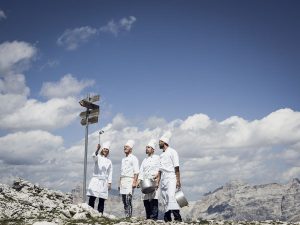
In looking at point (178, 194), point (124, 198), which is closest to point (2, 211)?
point (124, 198)

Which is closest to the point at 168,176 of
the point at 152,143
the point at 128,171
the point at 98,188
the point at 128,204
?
the point at 152,143

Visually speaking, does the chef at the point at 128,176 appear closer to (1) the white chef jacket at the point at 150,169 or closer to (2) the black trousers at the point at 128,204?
(2) the black trousers at the point at 128,204

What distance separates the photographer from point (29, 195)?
77.5 feet

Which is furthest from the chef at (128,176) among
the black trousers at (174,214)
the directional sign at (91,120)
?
the black trousers at (174,214)

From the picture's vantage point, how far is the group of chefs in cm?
1686

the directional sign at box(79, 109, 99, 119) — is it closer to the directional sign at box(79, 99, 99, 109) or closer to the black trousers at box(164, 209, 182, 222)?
the directional sign at box(79, 99, 99, 109)

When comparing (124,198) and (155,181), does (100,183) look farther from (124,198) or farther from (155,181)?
(155,181)

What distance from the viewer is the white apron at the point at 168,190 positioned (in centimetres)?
1659

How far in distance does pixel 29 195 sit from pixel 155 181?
9.63 meters

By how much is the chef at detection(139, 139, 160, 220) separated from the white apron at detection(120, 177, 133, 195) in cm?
101

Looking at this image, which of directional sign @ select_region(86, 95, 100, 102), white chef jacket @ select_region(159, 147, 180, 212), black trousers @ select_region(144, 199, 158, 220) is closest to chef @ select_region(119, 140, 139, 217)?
black trousers @ select_region(144, 199, 158, 220)

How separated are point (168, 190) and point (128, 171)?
2776mm

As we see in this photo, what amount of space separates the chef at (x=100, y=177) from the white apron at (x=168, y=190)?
3.07 meters

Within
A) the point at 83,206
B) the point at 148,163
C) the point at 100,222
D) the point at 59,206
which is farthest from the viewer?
the point at 59,206
